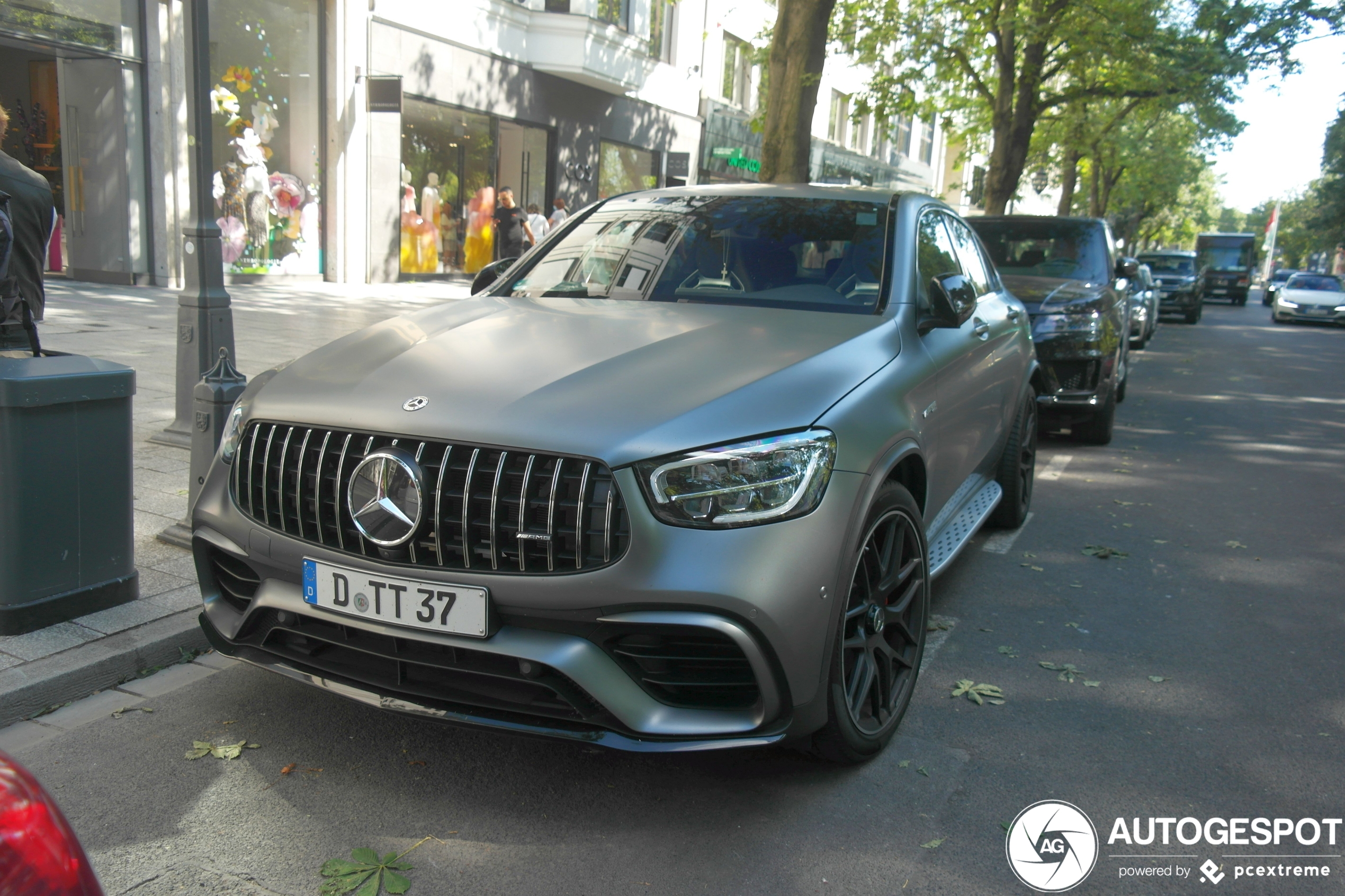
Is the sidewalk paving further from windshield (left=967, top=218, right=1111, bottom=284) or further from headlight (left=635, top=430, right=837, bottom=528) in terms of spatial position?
windshield (left=967, top=218, right=1111, bottom=284)

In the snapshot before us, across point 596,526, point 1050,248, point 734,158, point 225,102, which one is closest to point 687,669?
point 596,526

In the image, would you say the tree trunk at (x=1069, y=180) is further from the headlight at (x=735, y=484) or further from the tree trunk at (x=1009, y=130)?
the headlight at (x=735, y=484)

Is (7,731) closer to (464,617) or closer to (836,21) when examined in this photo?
(464,617)

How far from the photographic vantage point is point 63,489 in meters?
3.66

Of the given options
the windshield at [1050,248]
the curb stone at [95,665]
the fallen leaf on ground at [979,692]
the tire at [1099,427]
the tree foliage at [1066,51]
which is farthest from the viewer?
the tree foliage at [1066,51]

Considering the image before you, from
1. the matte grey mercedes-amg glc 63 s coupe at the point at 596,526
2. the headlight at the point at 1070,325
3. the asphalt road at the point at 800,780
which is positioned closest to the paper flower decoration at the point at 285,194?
the headlight at the point at 1070,325

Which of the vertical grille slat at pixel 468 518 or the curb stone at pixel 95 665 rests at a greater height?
the vertical grille slat at pixel 468 518

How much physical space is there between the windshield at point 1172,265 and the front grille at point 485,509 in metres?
28.0

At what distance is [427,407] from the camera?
9.04 feet

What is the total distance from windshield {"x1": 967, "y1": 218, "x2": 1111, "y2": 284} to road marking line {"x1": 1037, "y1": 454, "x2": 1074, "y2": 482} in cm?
167

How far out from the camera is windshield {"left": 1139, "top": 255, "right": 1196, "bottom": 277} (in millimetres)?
27562

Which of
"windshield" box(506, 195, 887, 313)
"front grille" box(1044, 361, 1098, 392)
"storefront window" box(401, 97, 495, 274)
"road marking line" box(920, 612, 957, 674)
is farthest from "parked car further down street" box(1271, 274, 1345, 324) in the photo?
"windshield" box(506, 195, 887, 313)

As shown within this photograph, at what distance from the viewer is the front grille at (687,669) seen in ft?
8.30

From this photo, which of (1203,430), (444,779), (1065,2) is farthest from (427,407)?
(1065,2)
